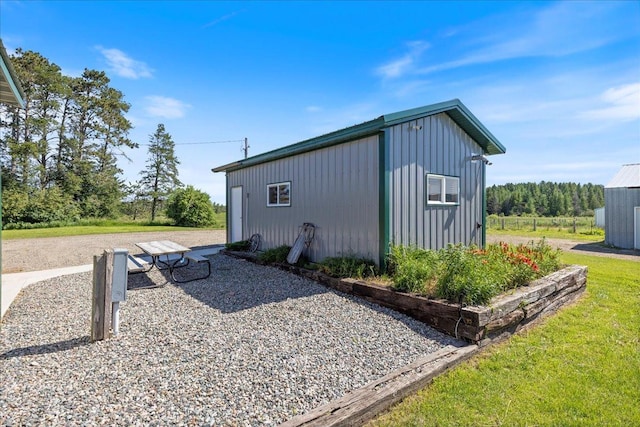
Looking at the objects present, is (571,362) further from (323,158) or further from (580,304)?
(323,158)

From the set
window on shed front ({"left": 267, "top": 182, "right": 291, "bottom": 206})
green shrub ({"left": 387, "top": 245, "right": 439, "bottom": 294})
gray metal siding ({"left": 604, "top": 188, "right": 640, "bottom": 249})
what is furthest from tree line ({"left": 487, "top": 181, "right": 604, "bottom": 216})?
green shrub ({"left": 387, "top": 245, "right": 439, "bottom": 294})

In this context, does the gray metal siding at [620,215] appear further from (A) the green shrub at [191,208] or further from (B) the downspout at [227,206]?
(A) the green shrub at [191,208]

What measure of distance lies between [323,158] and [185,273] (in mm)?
3811

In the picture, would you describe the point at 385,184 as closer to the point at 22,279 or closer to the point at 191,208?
the point at 22,279

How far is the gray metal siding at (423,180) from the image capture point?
5.62 metres

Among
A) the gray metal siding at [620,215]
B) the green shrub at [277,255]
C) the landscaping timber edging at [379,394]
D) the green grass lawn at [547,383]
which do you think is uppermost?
the gray metal siding at [620,215]

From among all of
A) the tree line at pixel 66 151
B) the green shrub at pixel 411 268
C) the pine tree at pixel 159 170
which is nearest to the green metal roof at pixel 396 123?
the green shrub at pixel 411 268

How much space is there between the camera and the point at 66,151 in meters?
22.4

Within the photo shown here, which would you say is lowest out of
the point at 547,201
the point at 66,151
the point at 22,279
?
the point at 22,279

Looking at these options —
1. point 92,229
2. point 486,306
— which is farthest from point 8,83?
point 92,229

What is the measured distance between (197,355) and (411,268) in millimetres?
3021

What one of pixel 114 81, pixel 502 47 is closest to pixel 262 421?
pixel 502 47

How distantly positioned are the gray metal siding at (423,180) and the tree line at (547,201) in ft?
161

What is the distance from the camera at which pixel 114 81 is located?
25.4 m
